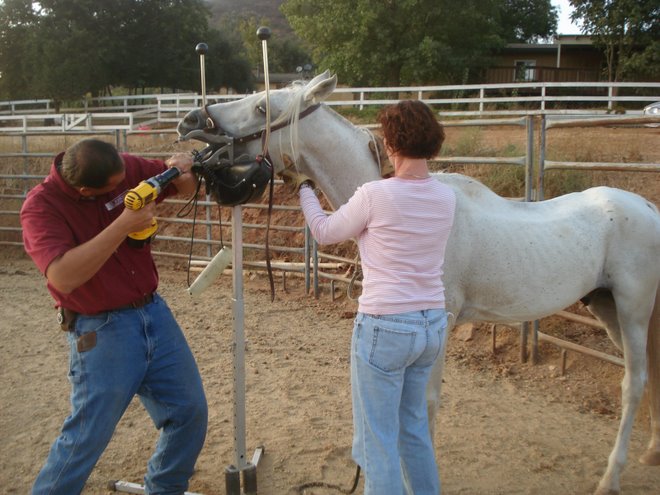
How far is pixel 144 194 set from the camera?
1944mm

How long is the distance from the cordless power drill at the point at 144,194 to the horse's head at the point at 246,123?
27 cm

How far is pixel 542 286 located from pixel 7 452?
308 centimetres

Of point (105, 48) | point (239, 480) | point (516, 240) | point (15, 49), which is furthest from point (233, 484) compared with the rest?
point (105, 48)

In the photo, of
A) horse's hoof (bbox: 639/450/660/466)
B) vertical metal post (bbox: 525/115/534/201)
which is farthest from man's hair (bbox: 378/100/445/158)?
vertical metal post (bbox: 525/115/534/201)

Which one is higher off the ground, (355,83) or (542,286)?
(355,83)

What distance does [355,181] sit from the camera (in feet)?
8.55

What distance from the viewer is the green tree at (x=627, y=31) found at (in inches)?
812

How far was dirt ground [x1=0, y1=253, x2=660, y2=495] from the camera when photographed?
318 cm

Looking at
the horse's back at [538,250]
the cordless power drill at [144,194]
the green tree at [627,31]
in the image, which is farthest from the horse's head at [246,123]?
the green tree at [627,31]

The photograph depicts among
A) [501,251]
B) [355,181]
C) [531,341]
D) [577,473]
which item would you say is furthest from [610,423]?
[355,181]

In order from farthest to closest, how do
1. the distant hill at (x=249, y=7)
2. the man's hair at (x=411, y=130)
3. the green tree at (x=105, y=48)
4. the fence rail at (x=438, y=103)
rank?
the distant hill at (x=249, y=7), the green tree at (x=105, y=48), the fence rail at (x=438, y=103), the man's hair at (x=411, y=130)

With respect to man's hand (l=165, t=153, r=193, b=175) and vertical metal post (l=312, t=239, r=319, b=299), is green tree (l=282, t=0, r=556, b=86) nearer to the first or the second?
vertical metal post (l=312, t=239, r=319, b=299)

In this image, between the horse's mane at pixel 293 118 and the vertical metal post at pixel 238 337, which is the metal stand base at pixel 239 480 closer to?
the vertical metal post at pixel 238 337

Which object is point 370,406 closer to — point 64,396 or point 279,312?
point 64,396
